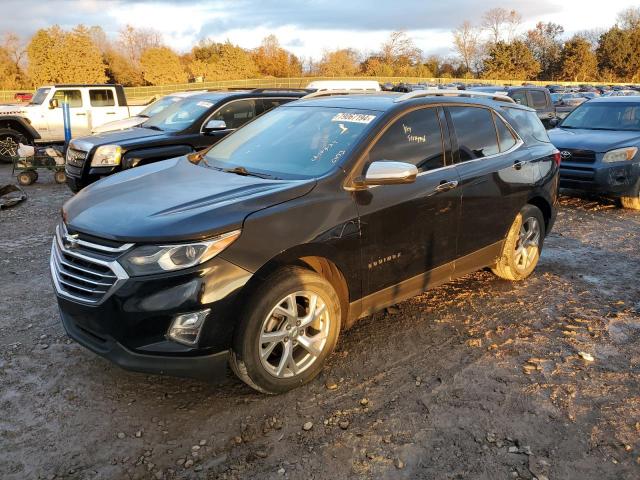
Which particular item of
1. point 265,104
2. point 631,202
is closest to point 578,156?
point 631,202

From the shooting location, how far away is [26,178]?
10945 mm

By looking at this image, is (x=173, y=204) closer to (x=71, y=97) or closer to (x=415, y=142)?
(x=415, y=142)

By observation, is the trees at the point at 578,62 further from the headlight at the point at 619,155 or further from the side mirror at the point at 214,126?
the side mirror at the point at 214,126

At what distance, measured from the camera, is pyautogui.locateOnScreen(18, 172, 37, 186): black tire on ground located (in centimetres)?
1089

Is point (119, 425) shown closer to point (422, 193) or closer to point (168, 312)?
point (168, 312)

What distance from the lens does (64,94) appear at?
607 inches

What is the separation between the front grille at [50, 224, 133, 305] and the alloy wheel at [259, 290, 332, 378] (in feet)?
2.86

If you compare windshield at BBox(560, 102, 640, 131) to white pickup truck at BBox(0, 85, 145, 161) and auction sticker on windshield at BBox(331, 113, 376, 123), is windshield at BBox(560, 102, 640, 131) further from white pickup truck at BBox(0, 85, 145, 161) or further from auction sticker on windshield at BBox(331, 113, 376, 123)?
white pickup truck at BBox(0, 85, 145, 161)

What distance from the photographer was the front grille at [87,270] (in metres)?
2.90

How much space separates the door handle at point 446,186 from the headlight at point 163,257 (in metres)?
1.95

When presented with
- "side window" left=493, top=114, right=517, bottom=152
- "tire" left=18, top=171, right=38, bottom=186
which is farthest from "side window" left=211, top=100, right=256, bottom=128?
"tire" left=18, top=171, right=38, bottom=186

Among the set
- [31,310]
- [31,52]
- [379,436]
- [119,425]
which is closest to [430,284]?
[379,436]

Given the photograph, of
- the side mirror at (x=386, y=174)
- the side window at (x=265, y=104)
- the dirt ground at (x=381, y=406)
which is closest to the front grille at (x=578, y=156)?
the dirt ground at (x=381, y=406)

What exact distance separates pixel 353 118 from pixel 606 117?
747cm
